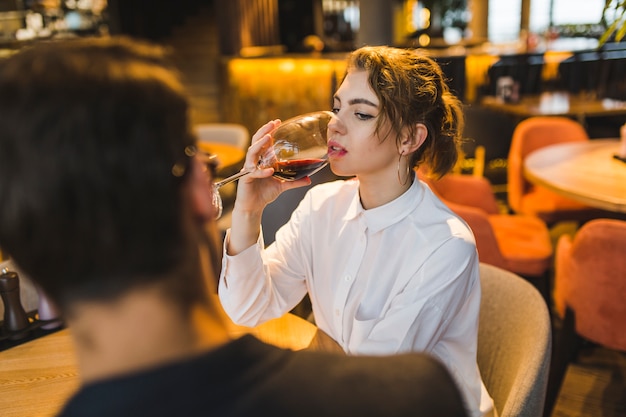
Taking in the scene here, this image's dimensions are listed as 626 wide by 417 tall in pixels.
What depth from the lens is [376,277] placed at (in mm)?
1400

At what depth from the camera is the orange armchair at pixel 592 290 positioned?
2.00m

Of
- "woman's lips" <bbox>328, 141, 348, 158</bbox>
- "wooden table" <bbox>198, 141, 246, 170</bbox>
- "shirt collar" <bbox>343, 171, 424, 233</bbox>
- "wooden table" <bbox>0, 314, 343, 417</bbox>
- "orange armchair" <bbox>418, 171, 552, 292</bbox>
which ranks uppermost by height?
"woman's lips" <bbox>328, 141, 348, 158</bbox>

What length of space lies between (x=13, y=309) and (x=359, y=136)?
Result: 0.99 m

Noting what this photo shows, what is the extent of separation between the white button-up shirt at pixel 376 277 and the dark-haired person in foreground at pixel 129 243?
600 millimetres

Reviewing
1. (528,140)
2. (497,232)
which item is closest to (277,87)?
(528,140)

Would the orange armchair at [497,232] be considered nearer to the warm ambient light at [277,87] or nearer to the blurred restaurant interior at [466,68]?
the blurred restaurant interior at [466,68]

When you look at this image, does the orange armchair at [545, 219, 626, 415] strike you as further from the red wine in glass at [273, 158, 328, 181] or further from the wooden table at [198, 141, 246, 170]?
the wooden table at [198, 141, 246, 170]

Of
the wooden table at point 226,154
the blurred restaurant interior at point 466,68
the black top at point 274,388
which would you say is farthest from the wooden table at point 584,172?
the black top at point 274,388

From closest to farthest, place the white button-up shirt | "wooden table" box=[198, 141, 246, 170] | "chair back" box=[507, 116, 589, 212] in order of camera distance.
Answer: the white button-up shirt → "wooden table" box=[198, 141, 246, 170] → "chair back" box=[507, 116, 589, 212]

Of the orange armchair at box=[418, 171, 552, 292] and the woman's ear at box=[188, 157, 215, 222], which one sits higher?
the woman's ear at box=[188, 157, 215, 222]

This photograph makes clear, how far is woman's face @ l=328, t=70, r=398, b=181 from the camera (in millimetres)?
1413

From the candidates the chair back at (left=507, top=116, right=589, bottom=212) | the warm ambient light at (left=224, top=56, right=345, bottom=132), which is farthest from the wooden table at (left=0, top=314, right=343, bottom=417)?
the warm ambient light at (left=224, top=56, right=345, bottom=132)

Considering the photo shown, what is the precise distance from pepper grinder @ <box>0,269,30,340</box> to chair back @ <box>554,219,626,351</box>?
1.83m

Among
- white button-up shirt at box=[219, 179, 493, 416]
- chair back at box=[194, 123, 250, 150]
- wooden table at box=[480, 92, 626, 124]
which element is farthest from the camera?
wooden table at box=[480, 92, 626, 124]
